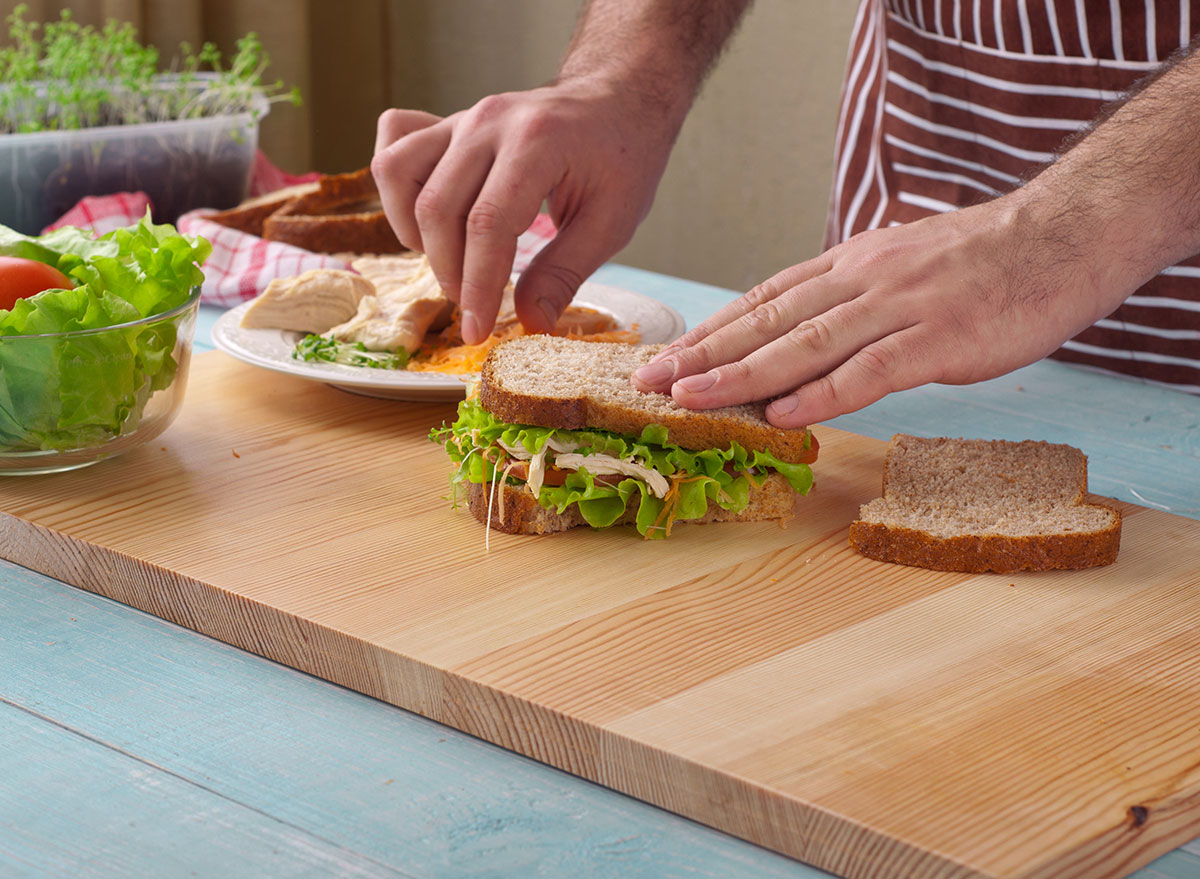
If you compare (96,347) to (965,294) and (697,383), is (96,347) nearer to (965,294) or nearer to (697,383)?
(697,383)

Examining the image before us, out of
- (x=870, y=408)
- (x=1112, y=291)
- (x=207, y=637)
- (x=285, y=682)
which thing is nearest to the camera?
(x=285, y=682)

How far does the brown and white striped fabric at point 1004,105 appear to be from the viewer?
2.64m

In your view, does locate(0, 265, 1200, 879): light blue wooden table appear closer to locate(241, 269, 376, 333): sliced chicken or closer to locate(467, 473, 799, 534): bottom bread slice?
locate(467, 473, 799, 534): bottom bread slice

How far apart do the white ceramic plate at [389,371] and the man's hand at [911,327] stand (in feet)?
1.76

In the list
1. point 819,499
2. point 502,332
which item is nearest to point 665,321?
point 502,332

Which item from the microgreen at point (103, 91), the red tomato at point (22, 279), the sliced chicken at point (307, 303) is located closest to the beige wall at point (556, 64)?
the microgreen at point (103, 91)

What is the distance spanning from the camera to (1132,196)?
1.96 metres

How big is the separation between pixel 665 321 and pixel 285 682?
4.56ft

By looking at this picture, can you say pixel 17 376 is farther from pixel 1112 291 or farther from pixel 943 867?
pixel 1112 291

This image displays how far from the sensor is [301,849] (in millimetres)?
1185

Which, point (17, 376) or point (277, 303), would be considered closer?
point (17, 376)

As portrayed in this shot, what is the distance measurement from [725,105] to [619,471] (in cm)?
511

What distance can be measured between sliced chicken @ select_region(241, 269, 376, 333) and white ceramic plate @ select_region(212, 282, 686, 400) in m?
0.02

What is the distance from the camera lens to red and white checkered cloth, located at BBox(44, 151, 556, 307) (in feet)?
10.2
